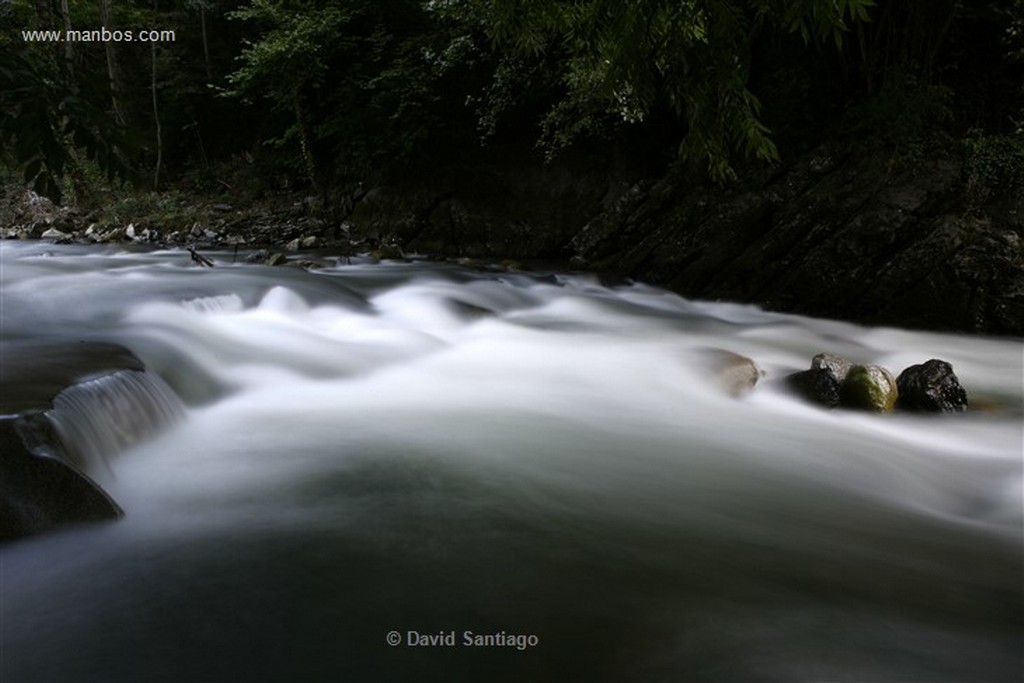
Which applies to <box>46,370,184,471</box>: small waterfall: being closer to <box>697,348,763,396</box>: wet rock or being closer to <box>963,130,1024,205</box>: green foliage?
<box>697,348,763,396</box>: wet rock

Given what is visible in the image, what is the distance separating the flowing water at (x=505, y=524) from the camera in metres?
2.60

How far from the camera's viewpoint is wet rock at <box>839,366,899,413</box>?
565cm

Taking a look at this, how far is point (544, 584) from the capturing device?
303 centimetres

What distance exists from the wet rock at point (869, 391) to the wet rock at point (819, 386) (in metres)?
0.06

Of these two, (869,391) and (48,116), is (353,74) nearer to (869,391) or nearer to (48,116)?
(869,391)

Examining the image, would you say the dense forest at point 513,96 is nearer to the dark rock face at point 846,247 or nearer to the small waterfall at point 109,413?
the dark rock face at point 846,247

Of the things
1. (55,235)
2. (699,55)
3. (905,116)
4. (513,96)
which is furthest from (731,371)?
(55,235)

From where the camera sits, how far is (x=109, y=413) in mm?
4133

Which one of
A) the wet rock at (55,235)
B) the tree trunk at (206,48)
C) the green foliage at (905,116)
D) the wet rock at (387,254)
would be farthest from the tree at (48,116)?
the tree trunk at (206,48)

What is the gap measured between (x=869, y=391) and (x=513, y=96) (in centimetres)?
965

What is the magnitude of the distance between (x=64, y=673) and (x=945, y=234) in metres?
9.23

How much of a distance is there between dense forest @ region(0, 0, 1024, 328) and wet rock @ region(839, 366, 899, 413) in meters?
2.19

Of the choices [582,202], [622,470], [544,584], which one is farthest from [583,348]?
[582,202]

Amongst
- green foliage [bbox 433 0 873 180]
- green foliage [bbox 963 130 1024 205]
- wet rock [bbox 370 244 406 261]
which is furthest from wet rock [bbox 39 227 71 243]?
green foliage [bbox 963 130 1024 205]
